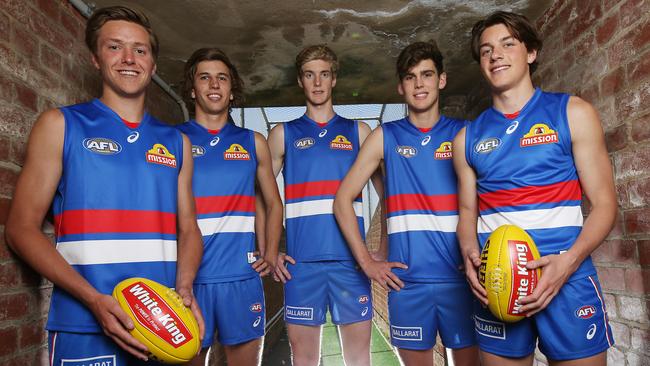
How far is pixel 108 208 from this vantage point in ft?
6.24

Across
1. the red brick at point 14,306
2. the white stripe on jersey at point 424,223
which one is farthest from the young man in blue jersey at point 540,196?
the red brick at point 14,306

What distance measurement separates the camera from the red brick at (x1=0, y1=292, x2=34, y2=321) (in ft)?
6.39

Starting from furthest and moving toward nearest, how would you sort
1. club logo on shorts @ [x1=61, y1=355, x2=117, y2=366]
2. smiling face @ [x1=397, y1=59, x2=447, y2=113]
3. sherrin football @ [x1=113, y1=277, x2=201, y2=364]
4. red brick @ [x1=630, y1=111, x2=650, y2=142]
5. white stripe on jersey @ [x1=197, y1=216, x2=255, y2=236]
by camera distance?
1. smiling face @ [x1=397, y1=59, x2=447, y2=113]
2. white stripe on jersey @ [x1=197, y1=216, x2=255, y2=236]
3. red brick @ [x1=630, y1=111, x2=650, y2=142]
4. club logo on shorts @ [x1=61, y1=355, x2=117, y2=366]
5. sherrin football @ [x1=113, y1=277, x2=201, y2=364]

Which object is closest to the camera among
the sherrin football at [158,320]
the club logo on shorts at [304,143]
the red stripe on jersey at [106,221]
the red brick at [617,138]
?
the sherrin football at [158,320]

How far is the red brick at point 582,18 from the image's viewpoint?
2.88 m

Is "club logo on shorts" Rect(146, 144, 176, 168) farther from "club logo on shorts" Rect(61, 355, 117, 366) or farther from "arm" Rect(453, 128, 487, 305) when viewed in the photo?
"arm" Rect(453, 128, 487, 305)

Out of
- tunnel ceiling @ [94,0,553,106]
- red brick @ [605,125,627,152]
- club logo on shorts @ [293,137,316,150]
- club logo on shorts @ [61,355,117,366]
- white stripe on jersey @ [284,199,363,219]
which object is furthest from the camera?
tunnel ceiling @ [94,0,553,106]

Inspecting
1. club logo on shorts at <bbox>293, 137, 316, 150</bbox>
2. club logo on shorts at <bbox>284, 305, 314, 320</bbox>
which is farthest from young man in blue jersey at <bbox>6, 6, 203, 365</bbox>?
club logo on shorts at <bbox>293, 137, 316, 150</bbox>

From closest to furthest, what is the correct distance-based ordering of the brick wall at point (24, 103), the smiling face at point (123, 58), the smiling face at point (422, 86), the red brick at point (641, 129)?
the brick wall at point (24, 103) → the smiling face at point (123, 58) → the red brick at point (641, 129) → the smiling face at point (422, 86)

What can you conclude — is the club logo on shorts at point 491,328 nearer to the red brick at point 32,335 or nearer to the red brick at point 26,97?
the red brick at point 32,335

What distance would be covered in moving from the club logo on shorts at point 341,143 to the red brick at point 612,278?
1.73 meters

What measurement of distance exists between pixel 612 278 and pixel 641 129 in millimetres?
890

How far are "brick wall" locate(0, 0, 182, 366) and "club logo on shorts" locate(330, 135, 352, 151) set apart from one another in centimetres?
162

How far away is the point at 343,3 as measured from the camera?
3.27 meters
